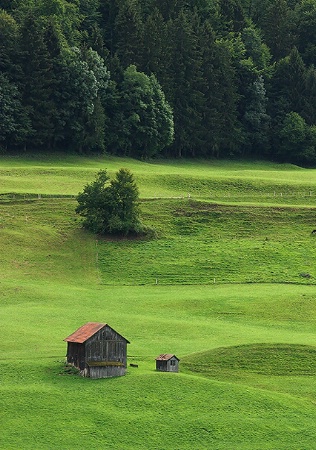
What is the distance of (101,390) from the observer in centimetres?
6150

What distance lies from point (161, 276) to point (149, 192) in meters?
Result: 26.0

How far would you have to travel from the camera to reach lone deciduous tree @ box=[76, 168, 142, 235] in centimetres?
10350

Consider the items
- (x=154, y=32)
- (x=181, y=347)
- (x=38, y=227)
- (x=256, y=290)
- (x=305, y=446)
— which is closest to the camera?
(x=305, y=446)

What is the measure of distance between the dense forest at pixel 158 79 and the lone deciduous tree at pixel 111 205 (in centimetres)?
3041

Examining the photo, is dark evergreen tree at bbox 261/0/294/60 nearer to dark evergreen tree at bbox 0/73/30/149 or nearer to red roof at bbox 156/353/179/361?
dark evergreen tree at bbox 0/73/30/149

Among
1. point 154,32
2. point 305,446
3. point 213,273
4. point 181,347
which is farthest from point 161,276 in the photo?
point 154,32

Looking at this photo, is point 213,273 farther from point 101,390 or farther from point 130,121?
point 130,121

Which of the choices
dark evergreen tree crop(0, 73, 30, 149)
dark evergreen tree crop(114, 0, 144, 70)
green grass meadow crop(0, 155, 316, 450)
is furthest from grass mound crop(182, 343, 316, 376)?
dark evergreen tree crop(114, 0, 144, 70)

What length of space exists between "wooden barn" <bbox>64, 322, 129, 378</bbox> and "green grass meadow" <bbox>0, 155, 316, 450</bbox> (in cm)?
105

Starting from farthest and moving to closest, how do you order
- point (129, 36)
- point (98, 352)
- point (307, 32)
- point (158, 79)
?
point (307, 32), point (129, 36), point (158, 79), point (98, 352)

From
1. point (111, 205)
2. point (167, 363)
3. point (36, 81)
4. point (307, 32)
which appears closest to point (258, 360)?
point (167, 363)

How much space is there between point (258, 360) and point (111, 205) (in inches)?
1483

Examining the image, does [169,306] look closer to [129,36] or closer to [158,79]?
[158,79]

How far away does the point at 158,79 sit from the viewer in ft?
496
